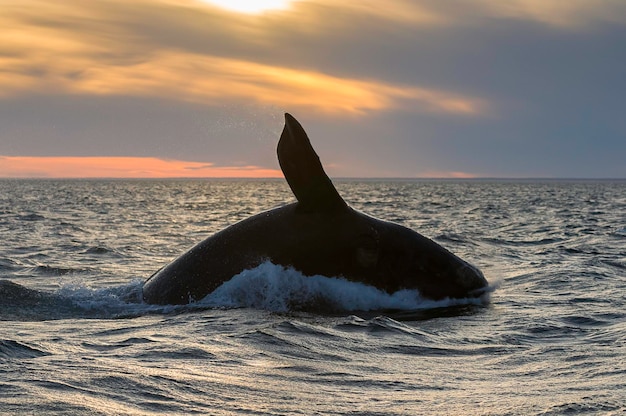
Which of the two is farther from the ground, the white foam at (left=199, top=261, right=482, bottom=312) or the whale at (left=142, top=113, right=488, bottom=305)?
the whale at (left=142, top=113, right=488, bottom=305)

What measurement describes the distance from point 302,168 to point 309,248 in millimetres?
909

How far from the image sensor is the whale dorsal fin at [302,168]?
961 cm

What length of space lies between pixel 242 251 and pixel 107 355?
3.19m

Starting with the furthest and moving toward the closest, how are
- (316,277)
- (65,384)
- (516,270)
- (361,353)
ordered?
(516,270), (316,277), (361,353), (65,384)

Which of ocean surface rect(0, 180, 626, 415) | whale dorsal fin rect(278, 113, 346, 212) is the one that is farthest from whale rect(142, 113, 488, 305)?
ocean surface rect(0, 180, 626, 415)

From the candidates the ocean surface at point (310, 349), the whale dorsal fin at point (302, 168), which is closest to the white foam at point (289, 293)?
the ocean surface at point (310, 349)

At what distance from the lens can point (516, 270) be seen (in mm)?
15711

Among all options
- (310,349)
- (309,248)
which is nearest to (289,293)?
(309,248)

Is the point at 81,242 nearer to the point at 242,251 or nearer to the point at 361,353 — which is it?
the point at 242,251

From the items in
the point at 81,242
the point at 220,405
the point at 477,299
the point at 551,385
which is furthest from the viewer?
the point at 81,242

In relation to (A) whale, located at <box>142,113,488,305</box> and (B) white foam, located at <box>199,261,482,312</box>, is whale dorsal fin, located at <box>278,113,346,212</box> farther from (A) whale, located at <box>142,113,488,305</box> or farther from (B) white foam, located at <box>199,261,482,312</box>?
(B) white foam, located at <box>199,261,482,312</box>

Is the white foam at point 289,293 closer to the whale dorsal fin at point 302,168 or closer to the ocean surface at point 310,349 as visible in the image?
the ocean surface at point 310,349

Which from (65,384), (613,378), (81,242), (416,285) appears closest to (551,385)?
(613,378)

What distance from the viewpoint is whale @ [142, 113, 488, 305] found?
9773 millimetres
